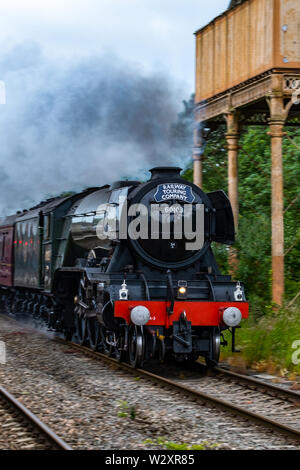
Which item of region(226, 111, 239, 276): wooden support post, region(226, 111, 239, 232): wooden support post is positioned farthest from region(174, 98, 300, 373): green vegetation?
region(226, 111, 239, 232): wooden support post

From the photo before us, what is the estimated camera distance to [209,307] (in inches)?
364

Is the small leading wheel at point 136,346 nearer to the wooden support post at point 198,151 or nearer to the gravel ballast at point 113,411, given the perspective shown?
the gravel ballast at point 113,411

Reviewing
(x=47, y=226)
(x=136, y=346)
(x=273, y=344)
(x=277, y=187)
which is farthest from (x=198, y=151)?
(x=136, y=346)

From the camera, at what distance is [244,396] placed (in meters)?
7.77

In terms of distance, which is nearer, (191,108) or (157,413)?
(157,413)

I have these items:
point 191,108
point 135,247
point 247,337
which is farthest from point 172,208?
point 191,108

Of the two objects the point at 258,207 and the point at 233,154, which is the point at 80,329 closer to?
the point at 233,154

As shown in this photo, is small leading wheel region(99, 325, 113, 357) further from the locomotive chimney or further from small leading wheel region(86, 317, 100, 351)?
the locomotive chimney

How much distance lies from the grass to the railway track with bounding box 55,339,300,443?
786mm

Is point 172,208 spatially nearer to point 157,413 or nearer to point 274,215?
point 274,215

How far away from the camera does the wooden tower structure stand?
1162 cm

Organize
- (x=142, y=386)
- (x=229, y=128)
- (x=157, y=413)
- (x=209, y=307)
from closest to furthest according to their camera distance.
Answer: (x=157, y=413), (x=142, y=386), (x=209, y=307), (x=229, y=128)

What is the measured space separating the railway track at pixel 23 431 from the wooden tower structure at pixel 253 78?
5857 millimetres

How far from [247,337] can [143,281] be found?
202 centimetres
